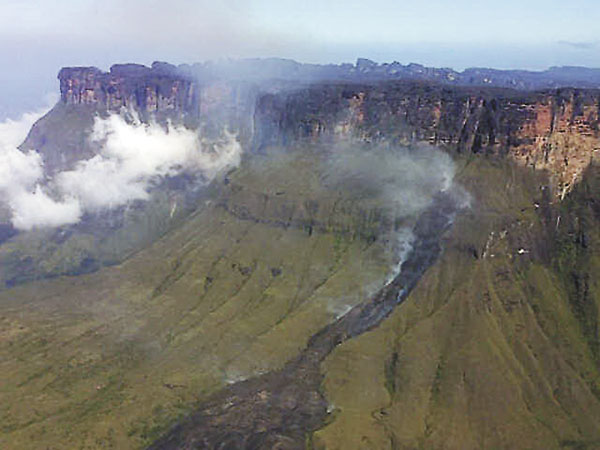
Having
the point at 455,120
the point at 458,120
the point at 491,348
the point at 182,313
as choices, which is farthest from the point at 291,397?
the point at 455,120

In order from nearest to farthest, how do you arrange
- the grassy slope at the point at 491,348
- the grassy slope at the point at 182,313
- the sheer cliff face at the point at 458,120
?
the grassy slope at the point at 491,348
the grassy slope at the point at 182,313
the sheer cliff face at the point at 458,120

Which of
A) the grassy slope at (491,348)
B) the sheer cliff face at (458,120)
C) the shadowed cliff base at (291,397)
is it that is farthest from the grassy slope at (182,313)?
the grassy slope at (491,348)

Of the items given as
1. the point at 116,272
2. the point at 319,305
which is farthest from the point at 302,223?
the point at 116,272

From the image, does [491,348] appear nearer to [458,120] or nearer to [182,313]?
[182,313]

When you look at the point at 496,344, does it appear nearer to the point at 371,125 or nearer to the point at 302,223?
the point at 302,223

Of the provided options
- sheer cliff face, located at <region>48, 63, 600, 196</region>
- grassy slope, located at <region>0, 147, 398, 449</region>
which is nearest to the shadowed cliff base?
grassy slope, located at <region>0, 147, 398, 449</region>

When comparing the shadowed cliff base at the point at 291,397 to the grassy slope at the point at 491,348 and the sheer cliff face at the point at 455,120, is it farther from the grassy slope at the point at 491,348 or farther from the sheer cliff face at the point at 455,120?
the sheer cliff face at the point at 455,120

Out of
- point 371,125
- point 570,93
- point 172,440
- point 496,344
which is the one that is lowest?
point 172,440
